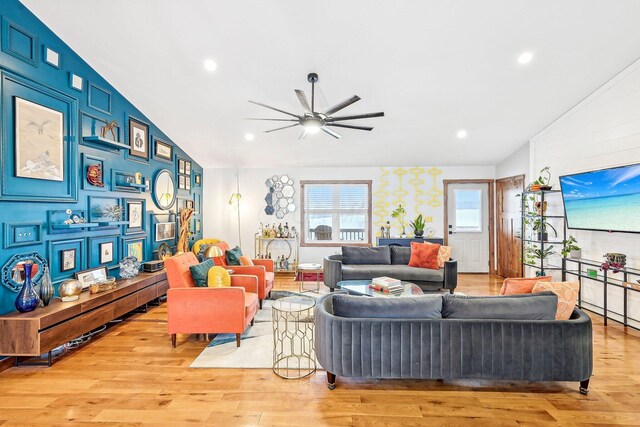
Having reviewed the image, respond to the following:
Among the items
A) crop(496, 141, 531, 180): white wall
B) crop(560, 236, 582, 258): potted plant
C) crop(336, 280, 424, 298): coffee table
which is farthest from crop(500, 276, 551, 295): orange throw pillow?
crop(496, 141, 531, 180): white wall

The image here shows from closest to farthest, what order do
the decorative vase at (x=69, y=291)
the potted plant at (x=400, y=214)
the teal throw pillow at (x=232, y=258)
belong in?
the decorative vase at (x=69, y=291), the teal throw pillow at (x=232, y=258), the potted plant at (x=400, y=214)

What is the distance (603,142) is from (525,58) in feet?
5.60

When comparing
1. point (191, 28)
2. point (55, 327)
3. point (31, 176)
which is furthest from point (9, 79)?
point (55, 327)

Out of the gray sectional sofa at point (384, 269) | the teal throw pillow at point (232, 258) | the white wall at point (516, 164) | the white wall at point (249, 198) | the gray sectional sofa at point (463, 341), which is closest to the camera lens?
the gray sectional sofa at point (463, 341)

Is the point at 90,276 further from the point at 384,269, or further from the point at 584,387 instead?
the point at 584,387

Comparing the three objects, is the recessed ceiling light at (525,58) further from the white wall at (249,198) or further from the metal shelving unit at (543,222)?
the white wall at (249,198)

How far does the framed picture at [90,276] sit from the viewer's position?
11.7 ft

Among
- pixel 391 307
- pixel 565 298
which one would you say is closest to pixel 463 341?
pixel 391 307

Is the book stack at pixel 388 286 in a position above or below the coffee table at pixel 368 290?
above

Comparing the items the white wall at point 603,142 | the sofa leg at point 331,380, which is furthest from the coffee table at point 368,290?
the white wall at point 603,142

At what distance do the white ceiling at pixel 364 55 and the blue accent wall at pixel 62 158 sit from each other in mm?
241

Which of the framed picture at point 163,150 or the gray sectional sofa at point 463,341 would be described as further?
the framed picture at point 163,150

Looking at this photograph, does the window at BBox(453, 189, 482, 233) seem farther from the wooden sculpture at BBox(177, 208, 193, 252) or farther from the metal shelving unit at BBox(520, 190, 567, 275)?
the wooden sculpture at BBox(177, 208, 193, 252)

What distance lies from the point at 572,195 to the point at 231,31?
16.3ft
